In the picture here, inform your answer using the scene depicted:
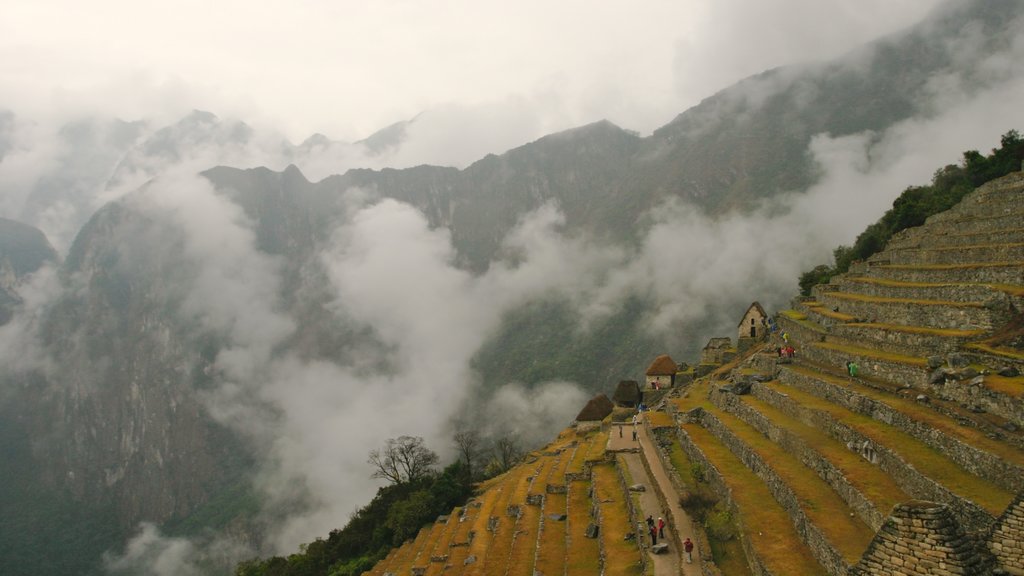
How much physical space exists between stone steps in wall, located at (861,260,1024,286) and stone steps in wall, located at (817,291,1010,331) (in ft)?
4.59

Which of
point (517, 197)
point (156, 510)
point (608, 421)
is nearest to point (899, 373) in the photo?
point (608, 421)

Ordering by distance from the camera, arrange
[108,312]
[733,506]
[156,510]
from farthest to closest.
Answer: [108,312]
[156,510]
[733,506]

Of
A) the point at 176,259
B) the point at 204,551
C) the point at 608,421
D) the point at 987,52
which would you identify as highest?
the point at 176,259

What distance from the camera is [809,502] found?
12.4 metres

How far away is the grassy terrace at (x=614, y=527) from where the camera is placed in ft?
51.9

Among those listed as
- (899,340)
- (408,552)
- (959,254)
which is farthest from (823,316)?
(408,552)

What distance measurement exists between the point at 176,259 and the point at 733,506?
170 m

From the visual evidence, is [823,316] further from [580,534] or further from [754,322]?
[754,322]

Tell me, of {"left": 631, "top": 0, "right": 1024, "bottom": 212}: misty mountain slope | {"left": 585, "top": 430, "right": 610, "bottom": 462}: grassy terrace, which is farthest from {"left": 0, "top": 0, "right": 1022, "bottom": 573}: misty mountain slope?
{"left": 585, "top": 430, "right": 610, "bottom": 462}: grassy terrace

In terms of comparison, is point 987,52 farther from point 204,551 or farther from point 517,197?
point 204,551

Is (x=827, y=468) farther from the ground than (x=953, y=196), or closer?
closer

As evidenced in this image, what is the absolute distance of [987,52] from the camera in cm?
8962

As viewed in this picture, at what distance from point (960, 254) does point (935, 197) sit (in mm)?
20619

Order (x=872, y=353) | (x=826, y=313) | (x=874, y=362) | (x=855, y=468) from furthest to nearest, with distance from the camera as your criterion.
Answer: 1. (x=826, y=313)
2. (x=872, y=353)
3. (x=874, y=362)
4. (x=855, y=468)
